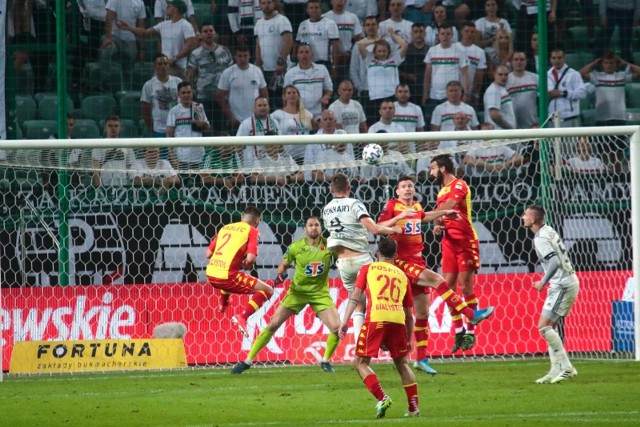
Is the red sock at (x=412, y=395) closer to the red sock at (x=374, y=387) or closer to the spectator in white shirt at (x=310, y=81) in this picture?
the red sock at (x=374, y=387)

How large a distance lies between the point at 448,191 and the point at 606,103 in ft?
19.4

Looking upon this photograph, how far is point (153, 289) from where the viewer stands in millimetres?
14367

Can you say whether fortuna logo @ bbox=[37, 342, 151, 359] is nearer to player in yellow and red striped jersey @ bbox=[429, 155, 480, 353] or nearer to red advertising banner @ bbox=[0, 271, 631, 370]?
red advertising banner @ bbox=[0, 271, 631, 370]

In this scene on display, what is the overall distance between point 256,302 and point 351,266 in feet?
4.69

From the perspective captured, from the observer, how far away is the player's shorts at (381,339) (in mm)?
8797

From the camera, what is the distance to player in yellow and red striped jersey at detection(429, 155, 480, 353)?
12617 mm

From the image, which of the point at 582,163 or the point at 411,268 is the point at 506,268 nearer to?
the point at 582,163

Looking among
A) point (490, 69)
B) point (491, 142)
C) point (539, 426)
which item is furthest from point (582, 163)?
point (539, 426)

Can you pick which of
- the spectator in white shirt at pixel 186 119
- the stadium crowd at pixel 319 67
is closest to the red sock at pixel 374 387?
the stadium crowd at pixel 319 67

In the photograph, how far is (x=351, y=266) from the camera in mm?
12523

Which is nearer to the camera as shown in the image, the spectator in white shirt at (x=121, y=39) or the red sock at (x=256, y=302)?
the red sock at (x=256, y=302)

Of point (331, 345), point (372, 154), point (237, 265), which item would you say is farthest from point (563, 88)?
point (331, 345)

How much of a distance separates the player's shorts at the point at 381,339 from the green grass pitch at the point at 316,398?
49 cm

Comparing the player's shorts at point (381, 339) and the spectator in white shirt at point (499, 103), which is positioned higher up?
the spectator in white shirt at point (499, 103)
